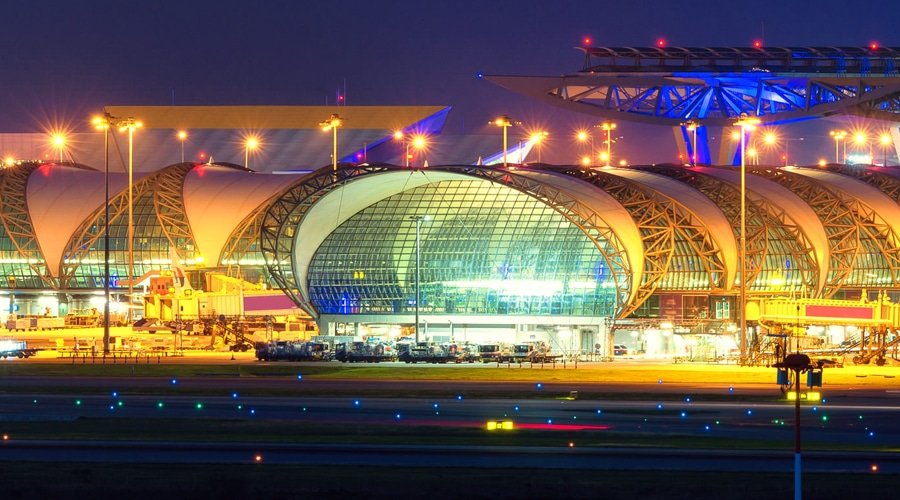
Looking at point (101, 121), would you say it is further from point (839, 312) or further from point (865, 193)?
point (865, 193)

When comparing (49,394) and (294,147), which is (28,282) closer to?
(294,147)

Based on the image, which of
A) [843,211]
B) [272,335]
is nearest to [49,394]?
[272,335]

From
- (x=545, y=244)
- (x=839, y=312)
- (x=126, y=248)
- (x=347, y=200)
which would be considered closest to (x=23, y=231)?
(x=126, y=248)

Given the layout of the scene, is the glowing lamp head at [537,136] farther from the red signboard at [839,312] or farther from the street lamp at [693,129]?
the red signboard at [839,312]

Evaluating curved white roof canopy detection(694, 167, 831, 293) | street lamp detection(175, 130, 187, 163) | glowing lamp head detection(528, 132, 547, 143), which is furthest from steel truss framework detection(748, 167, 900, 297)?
street lamp detection(175, 130, 187, 163)

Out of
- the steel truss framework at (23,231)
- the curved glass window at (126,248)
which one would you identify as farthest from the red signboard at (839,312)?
the steel truss framework at (23,231)

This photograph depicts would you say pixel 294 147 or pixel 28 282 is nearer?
pixel 28 282

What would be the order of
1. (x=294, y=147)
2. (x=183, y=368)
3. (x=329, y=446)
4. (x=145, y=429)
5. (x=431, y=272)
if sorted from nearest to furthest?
(x=329, y=446) → (x=145, y=429) → (x=183, y=368) → (x=431, y=272) → (x=294, y=147)
